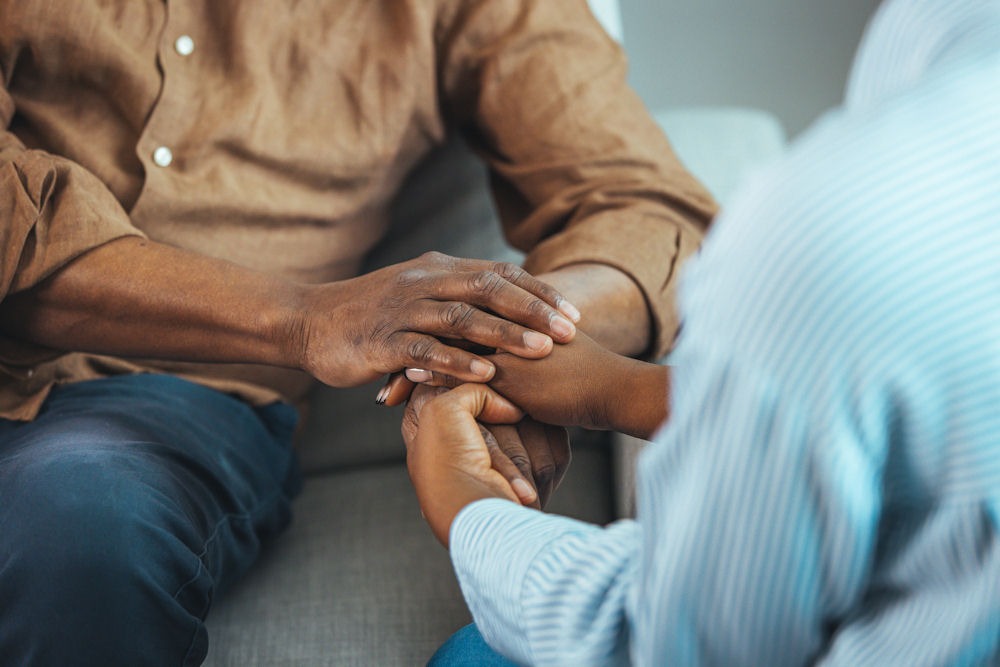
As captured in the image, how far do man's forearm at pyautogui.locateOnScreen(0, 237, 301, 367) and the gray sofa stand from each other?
0.84 feet

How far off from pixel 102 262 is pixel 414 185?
529 mm

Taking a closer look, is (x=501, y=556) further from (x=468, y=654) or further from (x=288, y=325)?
(x=288, y=325)

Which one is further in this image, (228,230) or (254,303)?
(228,230)

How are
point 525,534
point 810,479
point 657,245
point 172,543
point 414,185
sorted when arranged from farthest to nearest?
point 414,185 < point 657,245 < point 172,543 < point 525,534 < point 810,479

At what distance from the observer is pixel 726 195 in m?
1.46

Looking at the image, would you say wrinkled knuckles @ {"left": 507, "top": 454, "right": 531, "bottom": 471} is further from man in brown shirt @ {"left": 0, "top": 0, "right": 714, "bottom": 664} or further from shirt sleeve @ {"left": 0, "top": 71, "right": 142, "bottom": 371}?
shirt sleeve @ {"left": 0, "top": 71, "right": 142, "bottom": 371}

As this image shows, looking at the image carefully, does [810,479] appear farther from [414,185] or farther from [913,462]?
[414,185]

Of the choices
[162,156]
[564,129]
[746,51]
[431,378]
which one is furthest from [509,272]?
[746,51]

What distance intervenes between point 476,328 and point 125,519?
364 mm

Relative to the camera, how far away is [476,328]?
3.00 ft

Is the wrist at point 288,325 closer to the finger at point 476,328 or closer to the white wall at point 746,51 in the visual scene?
the finger at point 476,328

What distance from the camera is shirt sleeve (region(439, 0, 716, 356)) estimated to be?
1.21 m

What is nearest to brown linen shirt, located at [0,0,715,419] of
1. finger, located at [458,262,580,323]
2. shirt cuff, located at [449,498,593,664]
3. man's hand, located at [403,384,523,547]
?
finger, located at [458,262,580,323]

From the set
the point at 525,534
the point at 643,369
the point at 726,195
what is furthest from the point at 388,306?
the point at 726,195
